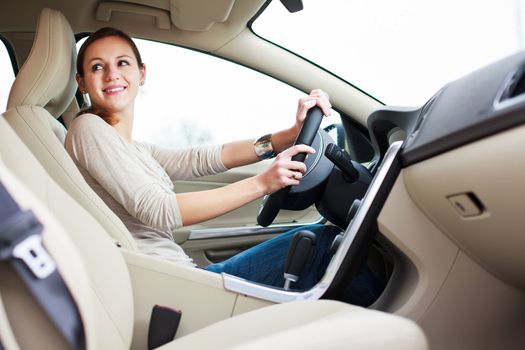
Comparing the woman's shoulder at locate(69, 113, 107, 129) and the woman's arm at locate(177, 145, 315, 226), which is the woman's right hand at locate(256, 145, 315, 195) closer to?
the woman's arm at locate(177, 145, 315, 226)

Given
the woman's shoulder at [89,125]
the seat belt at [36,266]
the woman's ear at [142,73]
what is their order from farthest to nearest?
1. the woman's ear at [142,73]
2. the woman's shoulder at [89,125]
3. the seat belt at [36,266]

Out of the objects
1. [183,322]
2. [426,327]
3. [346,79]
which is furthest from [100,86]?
[426,327]

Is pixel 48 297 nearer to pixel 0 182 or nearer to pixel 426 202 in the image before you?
pixel 0 182

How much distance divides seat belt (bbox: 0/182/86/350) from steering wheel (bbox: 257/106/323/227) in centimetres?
68

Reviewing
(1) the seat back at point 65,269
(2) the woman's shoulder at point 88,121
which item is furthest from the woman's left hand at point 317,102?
(1) the seat back at point 65,269

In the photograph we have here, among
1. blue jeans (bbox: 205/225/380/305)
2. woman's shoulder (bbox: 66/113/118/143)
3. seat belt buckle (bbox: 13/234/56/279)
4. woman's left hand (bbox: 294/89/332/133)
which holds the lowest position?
blue jeans (bbox: 205/225/380/305)

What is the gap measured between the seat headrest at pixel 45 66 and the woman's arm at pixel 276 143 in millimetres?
568

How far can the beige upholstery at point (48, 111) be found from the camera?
1.17 m

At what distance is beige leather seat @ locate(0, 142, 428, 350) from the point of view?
72 centimetres

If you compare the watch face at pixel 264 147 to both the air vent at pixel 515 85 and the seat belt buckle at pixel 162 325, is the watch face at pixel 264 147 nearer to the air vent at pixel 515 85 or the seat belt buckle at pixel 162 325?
the seat belt buckle at pixel 162 325

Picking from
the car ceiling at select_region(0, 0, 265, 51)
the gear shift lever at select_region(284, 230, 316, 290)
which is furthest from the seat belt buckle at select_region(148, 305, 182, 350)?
the car ceiling at select_region(0, 0, 265, 51)

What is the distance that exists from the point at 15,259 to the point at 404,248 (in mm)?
697

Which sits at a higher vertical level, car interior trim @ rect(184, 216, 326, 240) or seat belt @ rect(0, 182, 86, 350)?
seat belt @ rect(0, 182, 86, 350)

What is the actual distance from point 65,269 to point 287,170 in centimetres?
66
